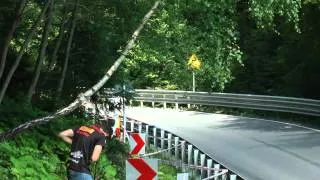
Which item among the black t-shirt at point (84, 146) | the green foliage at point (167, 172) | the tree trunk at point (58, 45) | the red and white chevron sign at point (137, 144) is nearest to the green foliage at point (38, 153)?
the red and white chevron sign at point (137, 144)

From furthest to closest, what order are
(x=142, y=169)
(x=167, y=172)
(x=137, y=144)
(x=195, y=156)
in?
(x=167, y=172) → (x=195, y=156) → (x=137, y=144) → (x=142, y=169)

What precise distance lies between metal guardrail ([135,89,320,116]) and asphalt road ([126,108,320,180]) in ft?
4.91

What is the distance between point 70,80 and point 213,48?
3611 mm

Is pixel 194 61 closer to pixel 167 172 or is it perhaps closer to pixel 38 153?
pixel 167 172

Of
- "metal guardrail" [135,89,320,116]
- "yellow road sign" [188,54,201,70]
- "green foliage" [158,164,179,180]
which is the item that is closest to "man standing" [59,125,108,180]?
"green foliage" [158,164,179,180]

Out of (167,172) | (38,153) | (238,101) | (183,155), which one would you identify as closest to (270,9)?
(183,155)

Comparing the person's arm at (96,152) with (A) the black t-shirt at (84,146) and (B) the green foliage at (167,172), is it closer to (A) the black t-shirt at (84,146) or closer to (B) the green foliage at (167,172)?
(A) the black t-shirt at (84,146)

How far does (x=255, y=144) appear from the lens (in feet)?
57.0

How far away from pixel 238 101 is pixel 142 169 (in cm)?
1984

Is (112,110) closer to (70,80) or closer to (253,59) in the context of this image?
(70,80)

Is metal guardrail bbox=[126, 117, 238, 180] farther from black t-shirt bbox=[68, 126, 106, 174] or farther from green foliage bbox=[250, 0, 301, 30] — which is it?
green foliage bbox=[250, 0, 301, 30]

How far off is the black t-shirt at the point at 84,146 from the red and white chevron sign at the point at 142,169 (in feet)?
3.25

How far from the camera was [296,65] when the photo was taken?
1167 inches

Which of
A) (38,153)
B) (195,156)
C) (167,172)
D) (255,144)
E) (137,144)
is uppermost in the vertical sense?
(38,153)
